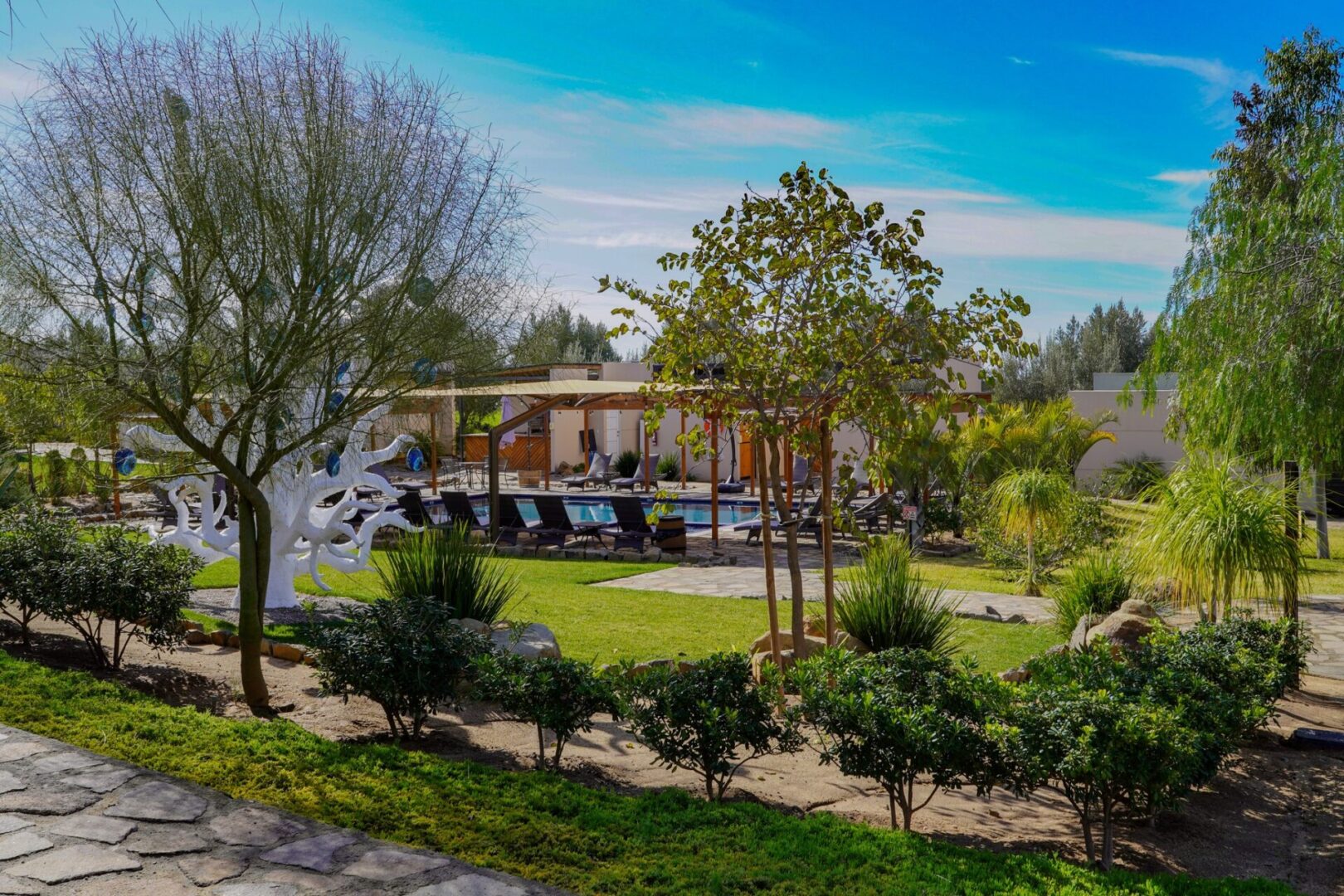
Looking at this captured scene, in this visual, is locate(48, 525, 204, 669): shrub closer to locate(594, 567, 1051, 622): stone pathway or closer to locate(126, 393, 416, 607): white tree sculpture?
locate(126, 393, 416, 607): white tree sculpture

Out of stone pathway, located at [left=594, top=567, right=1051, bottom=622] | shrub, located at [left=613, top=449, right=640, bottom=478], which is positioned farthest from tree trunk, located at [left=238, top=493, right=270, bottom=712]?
shrub, located at [left=613, top=449, right=640, bottom=478]

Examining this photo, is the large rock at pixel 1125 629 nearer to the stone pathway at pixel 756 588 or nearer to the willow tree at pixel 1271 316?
the willow tree at pixel 1271 316

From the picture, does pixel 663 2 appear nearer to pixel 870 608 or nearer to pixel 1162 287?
pixel 870 608

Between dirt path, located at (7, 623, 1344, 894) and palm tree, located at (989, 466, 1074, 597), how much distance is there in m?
4.85

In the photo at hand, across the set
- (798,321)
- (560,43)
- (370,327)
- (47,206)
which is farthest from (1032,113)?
(47,206)

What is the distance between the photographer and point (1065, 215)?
71.4 feet

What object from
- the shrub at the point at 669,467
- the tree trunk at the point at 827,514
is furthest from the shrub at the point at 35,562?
the shrub at the point at 669,467

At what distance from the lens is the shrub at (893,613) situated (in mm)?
7188

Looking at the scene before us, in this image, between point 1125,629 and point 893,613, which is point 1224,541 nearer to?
point 1125,629

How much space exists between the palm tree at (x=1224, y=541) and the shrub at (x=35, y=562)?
24.3ft

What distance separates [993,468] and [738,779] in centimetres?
1331

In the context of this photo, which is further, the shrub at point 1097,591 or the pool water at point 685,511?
the pool water at point 685,511

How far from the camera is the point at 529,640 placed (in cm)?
698

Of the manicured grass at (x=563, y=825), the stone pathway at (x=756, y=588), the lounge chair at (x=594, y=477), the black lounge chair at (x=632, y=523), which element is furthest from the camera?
the lounge chair at (x=594, y=477)
